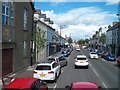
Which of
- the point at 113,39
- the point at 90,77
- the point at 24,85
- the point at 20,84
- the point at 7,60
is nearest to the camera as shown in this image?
the point at 24,85

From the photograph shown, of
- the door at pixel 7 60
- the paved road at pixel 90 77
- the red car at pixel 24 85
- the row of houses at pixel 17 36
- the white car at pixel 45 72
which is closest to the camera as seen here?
the red car at pixel 24 85

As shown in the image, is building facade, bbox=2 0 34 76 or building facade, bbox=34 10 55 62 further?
building facade, bbox=34 10 55 62

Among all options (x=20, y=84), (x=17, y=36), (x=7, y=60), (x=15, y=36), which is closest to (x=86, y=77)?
(x=7, y=60)

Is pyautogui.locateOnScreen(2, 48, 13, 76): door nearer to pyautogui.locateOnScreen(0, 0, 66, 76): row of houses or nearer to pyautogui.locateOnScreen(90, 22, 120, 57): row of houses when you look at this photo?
pyautogui.locateOnScreen(0, 0, 66, 76): row of houses

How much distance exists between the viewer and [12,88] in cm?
1142

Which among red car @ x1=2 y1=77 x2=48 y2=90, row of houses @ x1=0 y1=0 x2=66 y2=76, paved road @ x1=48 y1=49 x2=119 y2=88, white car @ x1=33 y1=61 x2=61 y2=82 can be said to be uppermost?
row of houses @ x1=0 y1=0 x2=66 y2=76

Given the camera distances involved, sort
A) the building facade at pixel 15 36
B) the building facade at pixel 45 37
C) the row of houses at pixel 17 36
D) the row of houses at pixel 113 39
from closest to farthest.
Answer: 1. the row of houses at pixel 17 36
2. the building facade at pixel 15 36
3. the building facade at pixel 45 37
4. the row of houses at pixel 113 39

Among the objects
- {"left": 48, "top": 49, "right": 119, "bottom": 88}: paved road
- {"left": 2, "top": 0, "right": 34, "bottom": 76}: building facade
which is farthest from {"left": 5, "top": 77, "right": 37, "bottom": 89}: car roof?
{"left": 2, "top": 0, "right": 34, "bottom": 76}: building facade

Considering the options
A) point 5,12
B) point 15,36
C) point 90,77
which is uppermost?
point 5,12

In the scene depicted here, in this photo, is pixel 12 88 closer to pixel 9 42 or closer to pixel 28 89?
pixel 28 89

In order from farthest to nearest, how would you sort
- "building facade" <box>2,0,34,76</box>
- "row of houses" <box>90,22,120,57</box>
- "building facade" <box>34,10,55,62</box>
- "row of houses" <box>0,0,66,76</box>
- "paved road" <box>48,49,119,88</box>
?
"row of houses" <box>90,22,120,57</box> → "building facade" <box>34,10,55,62</box> → "building facade" <box>2,0,34,76</box> → "row of houses" <box>0,0,66,76</box> → "paved road" <box>48,49,119,88</box>

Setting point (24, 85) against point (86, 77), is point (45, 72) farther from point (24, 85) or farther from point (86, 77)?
point (24, 85)

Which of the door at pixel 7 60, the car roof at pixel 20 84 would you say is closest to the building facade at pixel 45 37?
the door at pixel 7 60

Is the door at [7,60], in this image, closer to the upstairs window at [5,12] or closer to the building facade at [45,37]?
the upstairs window at [5,12]
